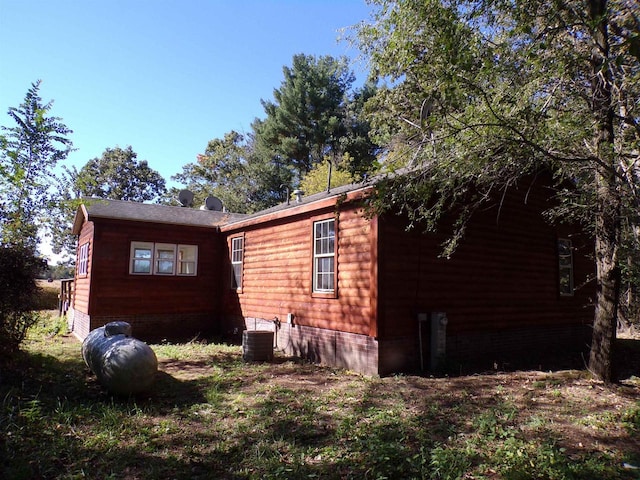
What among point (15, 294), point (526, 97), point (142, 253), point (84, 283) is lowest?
point (15, 294)

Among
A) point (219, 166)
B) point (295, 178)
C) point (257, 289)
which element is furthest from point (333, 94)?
point (257, 289)

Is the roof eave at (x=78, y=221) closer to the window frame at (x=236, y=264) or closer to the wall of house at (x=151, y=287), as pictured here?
the wall of house at (x=151, y=287)

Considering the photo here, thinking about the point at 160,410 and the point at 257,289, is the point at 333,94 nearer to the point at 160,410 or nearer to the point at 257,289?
the point at 257,289

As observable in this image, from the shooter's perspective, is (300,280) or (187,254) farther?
(187,254)

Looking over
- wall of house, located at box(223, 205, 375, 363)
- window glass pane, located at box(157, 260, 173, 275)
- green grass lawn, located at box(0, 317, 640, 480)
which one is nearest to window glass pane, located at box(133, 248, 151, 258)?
window glass pane, located at box(157, 260, 173, 275)

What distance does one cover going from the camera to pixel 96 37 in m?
8.75

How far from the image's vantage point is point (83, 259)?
13.4m

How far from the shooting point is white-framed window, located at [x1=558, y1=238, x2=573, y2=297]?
36.1 feet

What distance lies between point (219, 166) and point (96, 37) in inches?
1123

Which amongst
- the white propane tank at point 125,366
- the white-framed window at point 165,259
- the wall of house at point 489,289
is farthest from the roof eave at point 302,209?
the white propane tank at point 125,366

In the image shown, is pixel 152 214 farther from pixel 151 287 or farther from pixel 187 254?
pixel 151 287

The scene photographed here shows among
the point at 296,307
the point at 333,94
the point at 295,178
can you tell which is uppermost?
the point at 333,94

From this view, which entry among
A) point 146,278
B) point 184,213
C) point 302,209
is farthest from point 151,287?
point 302,209

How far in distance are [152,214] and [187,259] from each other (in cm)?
181
